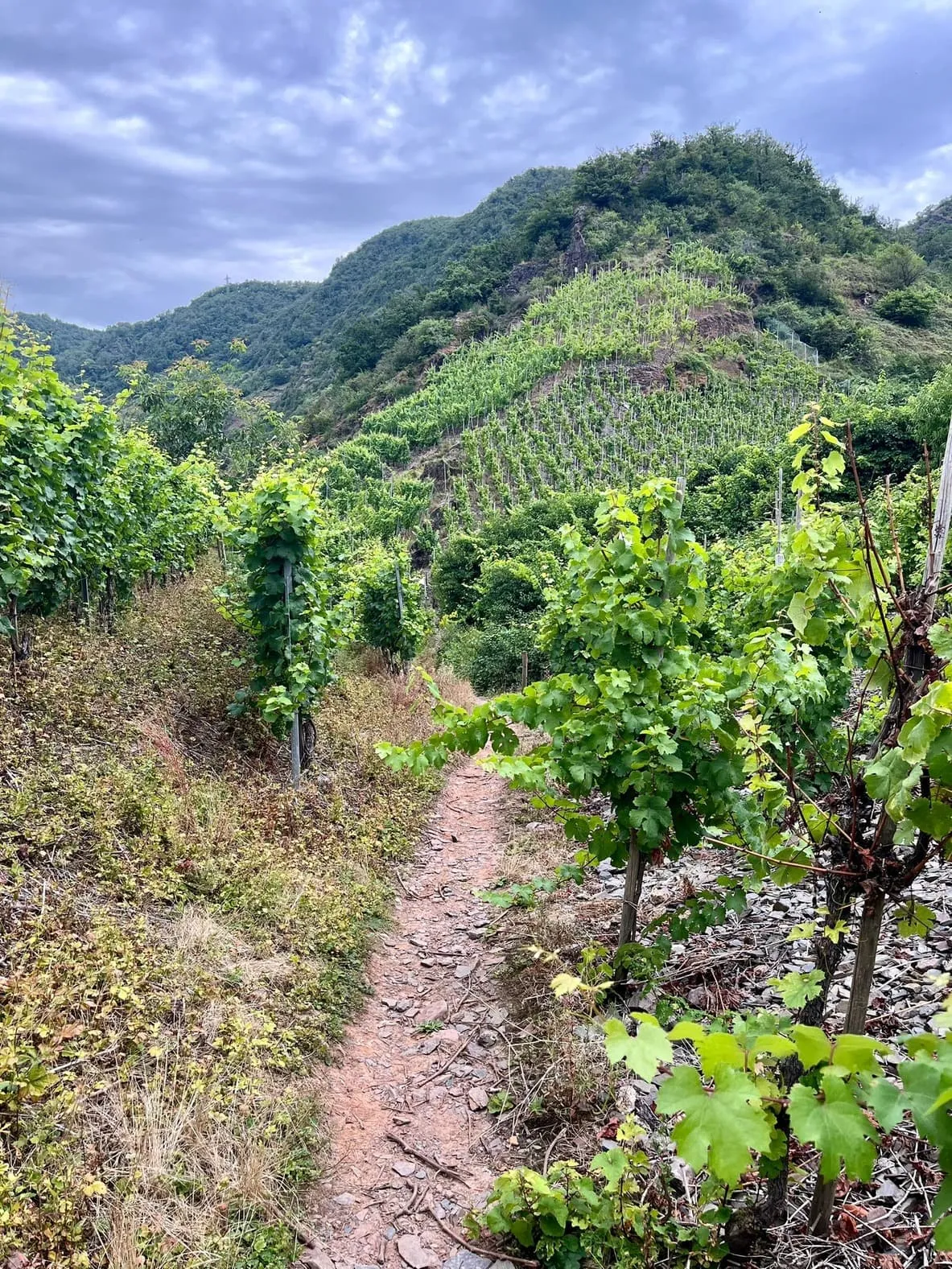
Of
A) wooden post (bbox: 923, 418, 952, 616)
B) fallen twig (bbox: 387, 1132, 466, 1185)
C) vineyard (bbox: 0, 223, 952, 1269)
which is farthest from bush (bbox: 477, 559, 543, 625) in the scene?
wooden post (bbox: 923, 418, 952, 616)

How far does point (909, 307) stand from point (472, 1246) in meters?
54.4

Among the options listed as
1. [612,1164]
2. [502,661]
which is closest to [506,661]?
[502,661]

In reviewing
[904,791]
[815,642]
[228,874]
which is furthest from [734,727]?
[228,874]

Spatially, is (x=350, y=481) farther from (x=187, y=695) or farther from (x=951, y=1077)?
(x=951, y=1077)

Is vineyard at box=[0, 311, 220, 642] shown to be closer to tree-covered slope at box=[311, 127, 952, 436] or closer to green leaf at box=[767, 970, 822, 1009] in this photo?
green leaf at box=[767, 970, 822, 1009]

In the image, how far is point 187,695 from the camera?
7594 millimetres

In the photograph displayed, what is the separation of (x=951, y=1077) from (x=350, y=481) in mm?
32723

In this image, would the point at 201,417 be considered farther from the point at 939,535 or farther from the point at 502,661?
the point at 939,535

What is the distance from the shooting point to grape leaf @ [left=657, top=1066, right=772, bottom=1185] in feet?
4.61

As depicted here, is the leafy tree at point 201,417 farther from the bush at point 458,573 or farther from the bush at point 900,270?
the bush at point 900,270

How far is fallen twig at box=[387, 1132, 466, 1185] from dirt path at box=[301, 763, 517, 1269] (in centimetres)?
1

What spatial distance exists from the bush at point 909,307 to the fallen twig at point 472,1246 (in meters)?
54.2

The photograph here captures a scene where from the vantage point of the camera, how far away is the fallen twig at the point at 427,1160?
3.57 meters

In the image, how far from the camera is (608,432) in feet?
108
